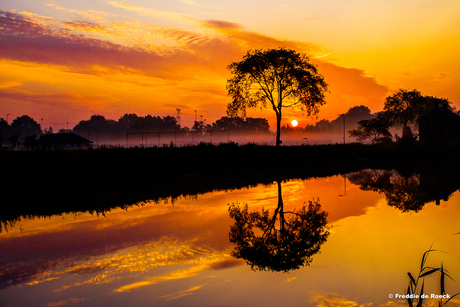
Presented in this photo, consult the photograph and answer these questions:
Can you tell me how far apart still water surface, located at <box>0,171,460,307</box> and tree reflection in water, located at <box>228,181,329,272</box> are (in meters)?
0.23

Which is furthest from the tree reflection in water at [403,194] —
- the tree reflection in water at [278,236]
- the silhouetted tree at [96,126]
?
the silhouetted tree at [96,126]

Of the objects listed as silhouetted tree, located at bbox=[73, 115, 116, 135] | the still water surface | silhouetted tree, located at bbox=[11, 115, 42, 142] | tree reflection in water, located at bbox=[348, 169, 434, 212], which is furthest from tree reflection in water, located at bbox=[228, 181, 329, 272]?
silhouetted tree, located at bbox=[11, 115, 42, 142]

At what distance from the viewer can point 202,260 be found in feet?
27.2

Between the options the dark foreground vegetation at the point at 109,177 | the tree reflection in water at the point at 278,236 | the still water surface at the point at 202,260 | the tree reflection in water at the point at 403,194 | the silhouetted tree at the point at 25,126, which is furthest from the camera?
the silhouetted tree at the point at 25,126

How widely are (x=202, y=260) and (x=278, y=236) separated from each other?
2.75 m

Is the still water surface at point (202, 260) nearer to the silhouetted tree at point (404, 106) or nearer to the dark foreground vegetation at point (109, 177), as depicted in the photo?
the dark foreground vegetation at point (109, 177)

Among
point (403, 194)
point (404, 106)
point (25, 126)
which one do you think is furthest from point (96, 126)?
point (403, 194)

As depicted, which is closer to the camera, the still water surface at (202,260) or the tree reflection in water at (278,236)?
the still water surface at (202,260)

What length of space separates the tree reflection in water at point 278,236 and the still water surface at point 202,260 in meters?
0.23

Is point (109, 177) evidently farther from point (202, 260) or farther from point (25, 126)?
point (25, 126)

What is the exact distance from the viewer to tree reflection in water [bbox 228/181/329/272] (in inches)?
319

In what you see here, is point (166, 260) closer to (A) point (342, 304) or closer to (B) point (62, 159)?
(A) point (342, 304)

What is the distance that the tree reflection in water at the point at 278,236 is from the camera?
8094 millimetres

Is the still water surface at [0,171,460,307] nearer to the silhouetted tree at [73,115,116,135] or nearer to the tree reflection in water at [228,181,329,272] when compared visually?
the tree reflection in water at [228,181,329,272]
